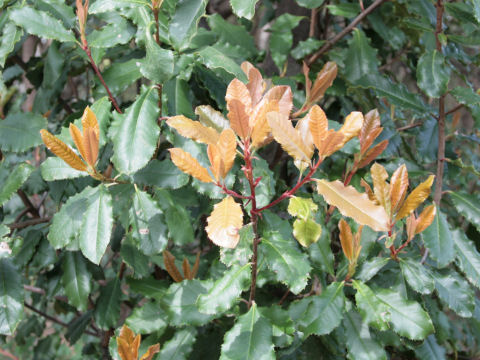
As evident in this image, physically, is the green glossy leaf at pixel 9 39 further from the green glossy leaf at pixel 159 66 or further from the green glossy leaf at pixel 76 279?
the green glossy leaf at pixel 76 279

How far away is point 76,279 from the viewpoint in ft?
3.56

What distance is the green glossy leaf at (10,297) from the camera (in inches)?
35.6

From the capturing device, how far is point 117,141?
811mm

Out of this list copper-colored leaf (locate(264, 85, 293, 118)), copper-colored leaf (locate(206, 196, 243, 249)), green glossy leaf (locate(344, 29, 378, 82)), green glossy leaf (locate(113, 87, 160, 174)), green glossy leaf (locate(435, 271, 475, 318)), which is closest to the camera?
copper-colored leaf (locate(206, 196, 243, 249))

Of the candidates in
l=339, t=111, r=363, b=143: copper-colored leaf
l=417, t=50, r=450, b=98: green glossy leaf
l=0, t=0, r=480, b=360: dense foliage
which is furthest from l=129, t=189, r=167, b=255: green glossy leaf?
l=417, t=50, r=450, b=98: green glossy leaf

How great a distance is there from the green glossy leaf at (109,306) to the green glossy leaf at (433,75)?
3.16 feet

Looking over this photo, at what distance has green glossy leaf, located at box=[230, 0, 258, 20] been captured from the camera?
76cm

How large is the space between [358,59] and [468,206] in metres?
0.49

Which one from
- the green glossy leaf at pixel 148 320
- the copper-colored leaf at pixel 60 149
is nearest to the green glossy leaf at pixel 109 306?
the green glossy leaf at pixel 148 320

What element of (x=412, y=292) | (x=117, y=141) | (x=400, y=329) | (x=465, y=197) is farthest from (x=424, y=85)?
(x=117, y=141)

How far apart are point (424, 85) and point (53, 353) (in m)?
1.78

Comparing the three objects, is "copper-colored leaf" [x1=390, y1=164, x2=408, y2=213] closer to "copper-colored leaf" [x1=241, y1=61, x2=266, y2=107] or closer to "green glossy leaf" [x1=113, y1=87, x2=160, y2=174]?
"copper-colored leaf" [x1=241, y1=61, x2=266, y2=107]

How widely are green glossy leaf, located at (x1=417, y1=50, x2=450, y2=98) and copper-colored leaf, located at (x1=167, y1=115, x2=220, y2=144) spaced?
692 millimetres

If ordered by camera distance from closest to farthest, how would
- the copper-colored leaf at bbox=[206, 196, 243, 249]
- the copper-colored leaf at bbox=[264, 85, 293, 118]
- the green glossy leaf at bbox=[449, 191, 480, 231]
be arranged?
the copper-colored leaf at bbox=[206, 196, 243, 249] → the copper-colored leaf at bbox=[264, 85, 293, 118] → the green glossy leaf at bbox=[449, 191, 480, 231]
